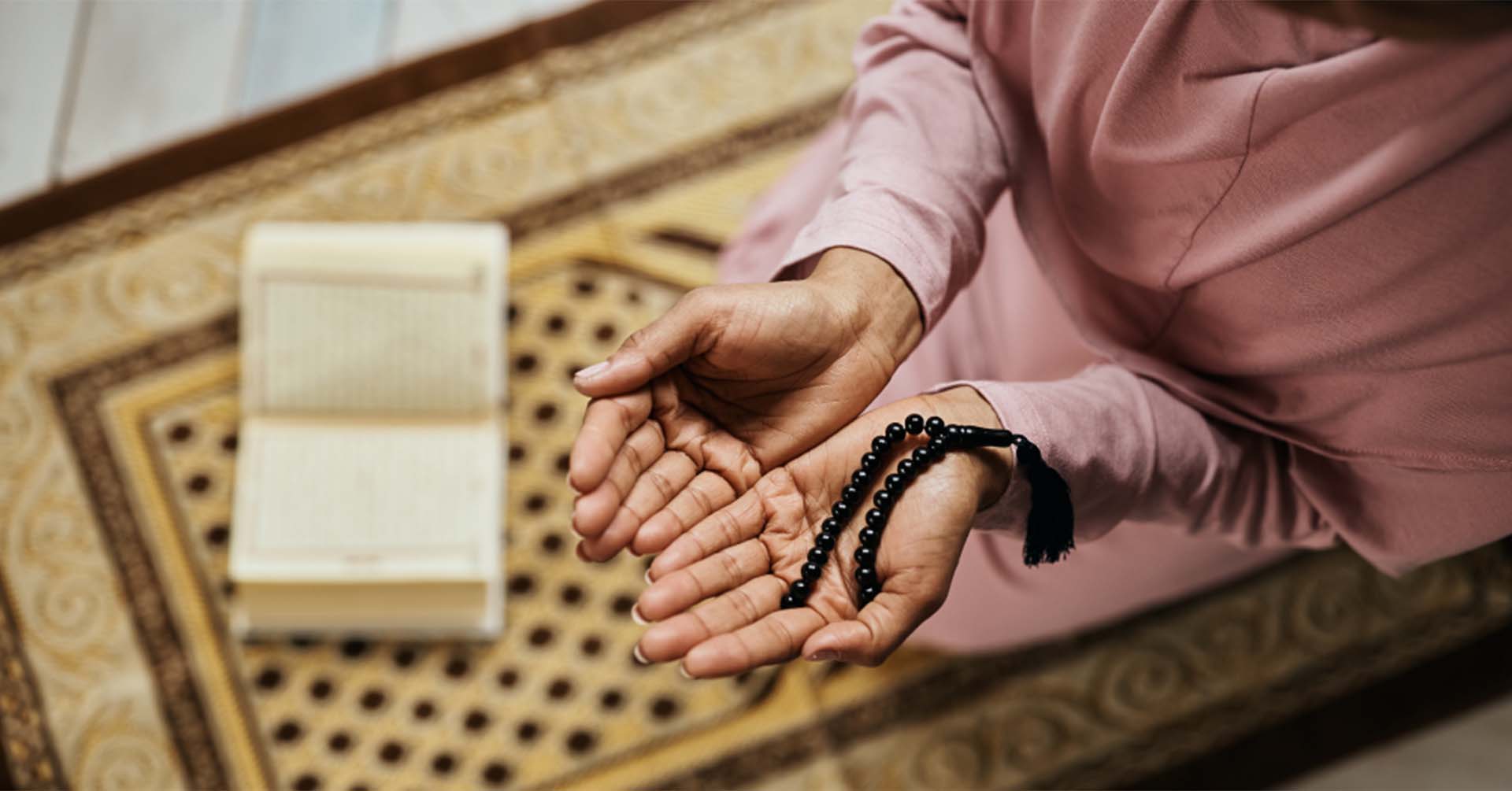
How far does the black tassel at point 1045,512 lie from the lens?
638 millimetres

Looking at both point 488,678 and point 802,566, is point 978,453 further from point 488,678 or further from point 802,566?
point 488,678

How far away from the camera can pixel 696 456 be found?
0.68m

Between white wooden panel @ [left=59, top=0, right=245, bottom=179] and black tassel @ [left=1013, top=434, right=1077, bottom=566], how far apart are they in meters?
1.21

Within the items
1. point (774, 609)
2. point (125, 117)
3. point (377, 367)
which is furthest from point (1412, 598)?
point (125, 117)

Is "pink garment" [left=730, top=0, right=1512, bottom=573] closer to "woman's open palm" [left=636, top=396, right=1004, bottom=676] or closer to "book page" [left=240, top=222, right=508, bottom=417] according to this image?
"woman's open palm" [left=636, top=396, right=1004, bottom=676]

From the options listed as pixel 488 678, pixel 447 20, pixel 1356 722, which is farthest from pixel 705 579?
pixel 447 20

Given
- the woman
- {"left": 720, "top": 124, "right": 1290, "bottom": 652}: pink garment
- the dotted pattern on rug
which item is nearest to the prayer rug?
the dotted pattern on rug

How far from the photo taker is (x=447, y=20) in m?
1.49

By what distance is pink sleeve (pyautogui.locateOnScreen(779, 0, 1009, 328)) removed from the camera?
71 centimetres

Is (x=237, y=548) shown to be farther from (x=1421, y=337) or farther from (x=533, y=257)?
(x=1421, y=337)

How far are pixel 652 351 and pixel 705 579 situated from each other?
0.42 ft

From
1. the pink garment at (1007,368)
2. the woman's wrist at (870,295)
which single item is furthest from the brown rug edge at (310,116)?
the woman's wrist at (870,295)

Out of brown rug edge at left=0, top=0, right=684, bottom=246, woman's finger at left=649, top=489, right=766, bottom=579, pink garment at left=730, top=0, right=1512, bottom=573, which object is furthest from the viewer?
brown rug edge at left=0, top=0, right=684, bottom=246

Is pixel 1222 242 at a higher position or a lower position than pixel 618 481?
higher
